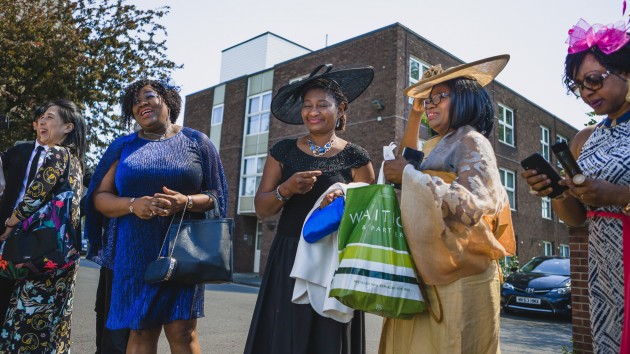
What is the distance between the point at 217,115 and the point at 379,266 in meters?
26.2

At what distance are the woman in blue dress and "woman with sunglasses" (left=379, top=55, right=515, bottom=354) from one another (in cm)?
128

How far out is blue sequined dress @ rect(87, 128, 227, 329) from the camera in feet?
8.89

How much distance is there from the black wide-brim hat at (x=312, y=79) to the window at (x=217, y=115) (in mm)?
24153

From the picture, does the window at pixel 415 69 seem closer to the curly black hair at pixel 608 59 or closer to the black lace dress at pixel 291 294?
the black lace dress at pixel 291 294

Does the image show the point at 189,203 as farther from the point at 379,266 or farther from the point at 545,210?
the point at 545,210

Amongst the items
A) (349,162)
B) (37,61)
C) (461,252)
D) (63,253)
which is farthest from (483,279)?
(37,61)

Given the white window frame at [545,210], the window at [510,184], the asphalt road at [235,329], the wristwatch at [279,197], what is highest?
the window at [510,184]

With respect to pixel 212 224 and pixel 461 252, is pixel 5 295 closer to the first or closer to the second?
pixel 212 224

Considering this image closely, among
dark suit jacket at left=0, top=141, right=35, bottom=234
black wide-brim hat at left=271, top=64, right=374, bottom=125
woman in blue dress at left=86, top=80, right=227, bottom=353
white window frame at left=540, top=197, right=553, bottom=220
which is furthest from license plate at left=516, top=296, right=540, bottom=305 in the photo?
white window frame at left=540, top=197, right=553, bottom=220

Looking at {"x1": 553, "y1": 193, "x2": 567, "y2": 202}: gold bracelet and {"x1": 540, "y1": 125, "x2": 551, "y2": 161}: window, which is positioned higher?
{"x1": 540, "y1": 125, "x2": 551, "y2": 161}: window

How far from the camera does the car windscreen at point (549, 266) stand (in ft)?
39.1

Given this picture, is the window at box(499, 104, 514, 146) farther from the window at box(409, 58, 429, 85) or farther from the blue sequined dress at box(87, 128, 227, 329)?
the blue sequined dress at box(87, 128, 227, 329)

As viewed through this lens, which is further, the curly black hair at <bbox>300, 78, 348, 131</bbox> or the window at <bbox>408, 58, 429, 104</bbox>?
the window at <bbox>408, 58, 429, 104</bbox>

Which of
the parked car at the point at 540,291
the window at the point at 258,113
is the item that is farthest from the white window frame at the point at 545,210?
the window at the point at 258,113
